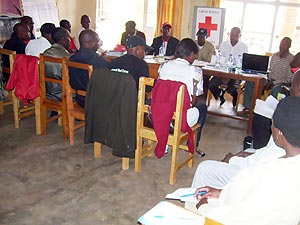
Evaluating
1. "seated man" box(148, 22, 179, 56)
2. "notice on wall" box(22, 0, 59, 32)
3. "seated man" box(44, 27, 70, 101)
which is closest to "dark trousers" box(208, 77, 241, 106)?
"seated man" box(148, 22, 179, 56)

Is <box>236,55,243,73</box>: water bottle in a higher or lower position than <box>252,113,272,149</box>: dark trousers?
higher

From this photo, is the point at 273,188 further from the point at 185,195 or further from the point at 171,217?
the point at 185,195

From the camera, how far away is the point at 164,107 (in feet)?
8.45

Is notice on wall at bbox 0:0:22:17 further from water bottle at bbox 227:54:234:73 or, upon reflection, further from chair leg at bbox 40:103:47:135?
water bottle at bbox 227:54:234:73

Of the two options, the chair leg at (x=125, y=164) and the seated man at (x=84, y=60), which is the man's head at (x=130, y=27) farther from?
the chair leg at (x=125, y=164)

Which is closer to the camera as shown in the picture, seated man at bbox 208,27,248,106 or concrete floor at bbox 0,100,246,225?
concrete floor at bbox 0,100,246,225

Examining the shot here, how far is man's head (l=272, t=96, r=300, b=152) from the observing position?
131cm

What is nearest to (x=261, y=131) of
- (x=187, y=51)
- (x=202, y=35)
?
(x=187, y=51)

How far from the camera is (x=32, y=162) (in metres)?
2.94

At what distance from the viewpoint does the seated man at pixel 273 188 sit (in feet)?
3.98

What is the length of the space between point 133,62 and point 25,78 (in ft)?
3.78

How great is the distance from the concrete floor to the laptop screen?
1.03m

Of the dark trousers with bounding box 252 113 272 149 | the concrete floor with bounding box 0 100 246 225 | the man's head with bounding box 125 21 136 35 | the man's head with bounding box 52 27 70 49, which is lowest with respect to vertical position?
the concrete floor with bounding box 0 100 246 225

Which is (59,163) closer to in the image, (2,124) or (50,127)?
(50,127)
